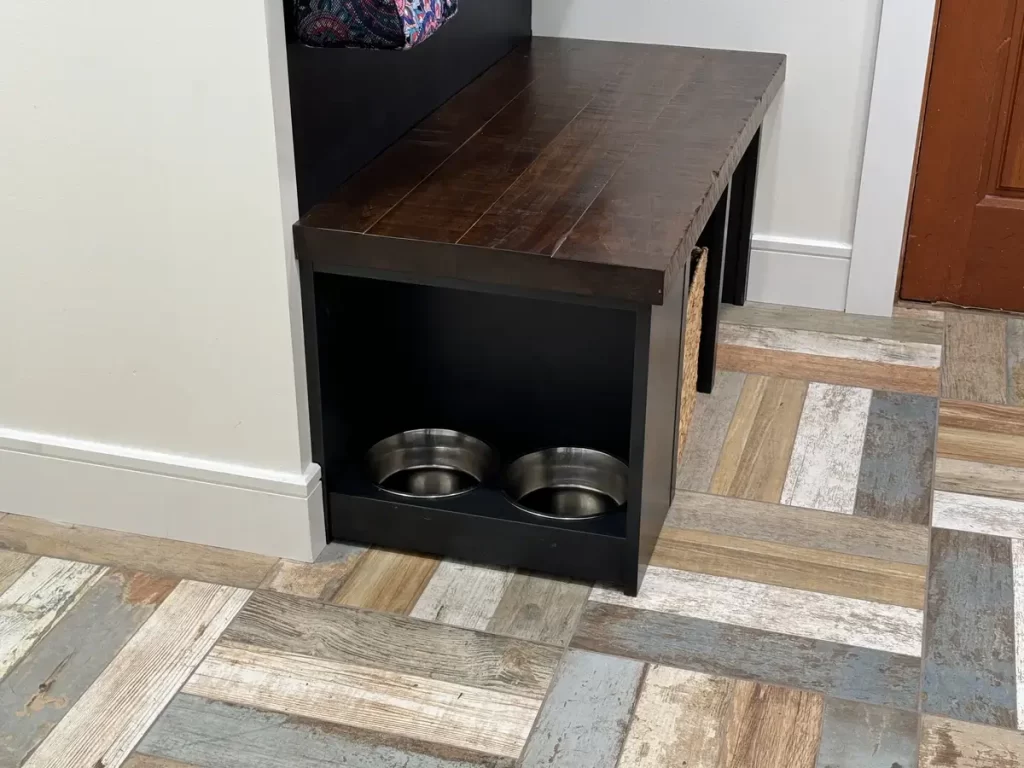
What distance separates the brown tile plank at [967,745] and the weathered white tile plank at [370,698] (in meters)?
0.46

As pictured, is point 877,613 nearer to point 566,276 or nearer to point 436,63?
point 566,276

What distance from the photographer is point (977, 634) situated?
1.59 meters

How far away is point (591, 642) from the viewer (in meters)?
1.57

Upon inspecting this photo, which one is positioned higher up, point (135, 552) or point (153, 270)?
point (153, 270)

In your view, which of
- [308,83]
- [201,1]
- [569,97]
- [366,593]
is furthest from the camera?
[569,97]

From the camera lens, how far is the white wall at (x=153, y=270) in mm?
1459

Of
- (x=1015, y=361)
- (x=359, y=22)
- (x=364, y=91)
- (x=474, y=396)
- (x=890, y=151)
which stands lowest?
(x=1015, y=361)

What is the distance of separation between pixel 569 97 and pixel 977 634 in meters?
1.10

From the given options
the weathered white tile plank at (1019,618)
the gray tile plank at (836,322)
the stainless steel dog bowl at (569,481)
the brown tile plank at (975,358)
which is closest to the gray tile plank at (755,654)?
the weathered white tile plank at (1019,618)

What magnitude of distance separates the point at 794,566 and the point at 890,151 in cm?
101

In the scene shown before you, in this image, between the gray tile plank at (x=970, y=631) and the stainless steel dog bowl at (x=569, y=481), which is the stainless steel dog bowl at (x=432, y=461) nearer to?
the stainless steel dog bowl at (x=569, y=481)

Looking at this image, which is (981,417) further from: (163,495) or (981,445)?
(163,495)

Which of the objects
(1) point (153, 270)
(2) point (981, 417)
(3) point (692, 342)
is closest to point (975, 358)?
(2) point (981, 417)

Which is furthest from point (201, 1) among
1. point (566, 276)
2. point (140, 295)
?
point (566, 276)
